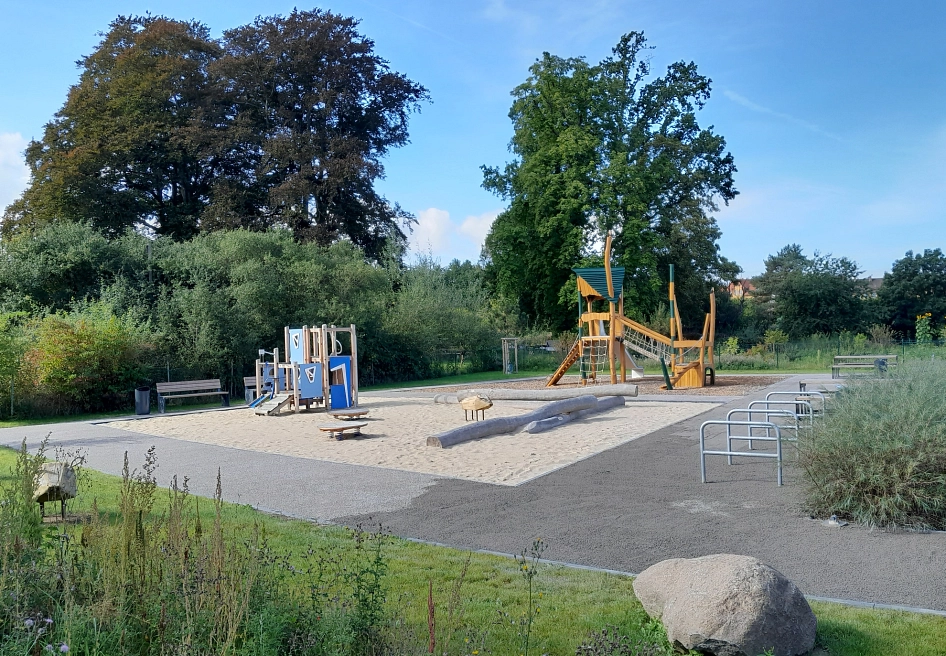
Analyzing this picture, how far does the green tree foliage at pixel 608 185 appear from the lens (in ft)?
116

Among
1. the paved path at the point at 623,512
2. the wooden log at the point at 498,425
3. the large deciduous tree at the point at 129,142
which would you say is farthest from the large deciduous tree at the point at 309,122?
the paved path at the point at 623,512

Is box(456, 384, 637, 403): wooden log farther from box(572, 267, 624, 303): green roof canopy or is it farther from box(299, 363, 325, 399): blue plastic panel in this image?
box(572, 267, 624, 303): green roof canopy

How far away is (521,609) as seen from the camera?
458 cm

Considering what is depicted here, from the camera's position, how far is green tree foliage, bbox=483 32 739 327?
35250 mm

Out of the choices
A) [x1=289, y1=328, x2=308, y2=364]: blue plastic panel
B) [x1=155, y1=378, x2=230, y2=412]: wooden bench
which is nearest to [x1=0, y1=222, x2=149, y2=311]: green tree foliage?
[x1=155, y1=378, x2=230, y2=412]: wooden bench

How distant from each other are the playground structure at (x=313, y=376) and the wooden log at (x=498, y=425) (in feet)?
19.7

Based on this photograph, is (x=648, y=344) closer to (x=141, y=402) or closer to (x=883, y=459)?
(x=141, y=402)

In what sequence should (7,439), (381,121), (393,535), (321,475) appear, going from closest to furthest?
(393,535) < (321,475) < (7,439) < (381,121)

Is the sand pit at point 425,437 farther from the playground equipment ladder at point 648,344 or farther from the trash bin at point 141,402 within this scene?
the playground equipment ladder at point 648,344

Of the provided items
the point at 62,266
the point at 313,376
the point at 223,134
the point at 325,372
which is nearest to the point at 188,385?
the point at 313,376

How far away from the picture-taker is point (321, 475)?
9.62 m

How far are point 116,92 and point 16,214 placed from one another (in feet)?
23.2

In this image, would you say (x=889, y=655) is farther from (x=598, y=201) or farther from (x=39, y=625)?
(x=598, y=201)

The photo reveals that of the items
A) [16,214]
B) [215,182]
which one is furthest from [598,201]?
[16,214]
